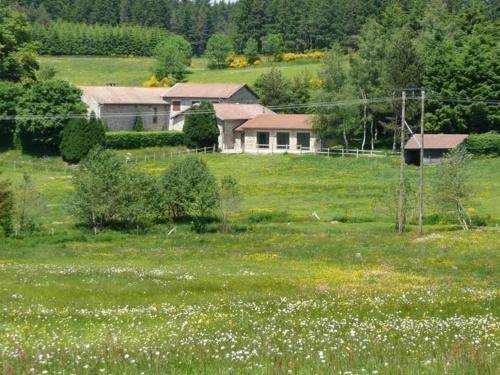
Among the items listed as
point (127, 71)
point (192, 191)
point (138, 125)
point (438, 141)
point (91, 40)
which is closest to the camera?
point (192, 191)

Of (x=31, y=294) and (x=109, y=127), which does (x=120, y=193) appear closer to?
(x=31, y=294)

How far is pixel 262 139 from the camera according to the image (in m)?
105

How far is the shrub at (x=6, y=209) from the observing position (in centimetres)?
5081

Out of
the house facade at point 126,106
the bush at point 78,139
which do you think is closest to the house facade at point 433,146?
the bush at point 78,139

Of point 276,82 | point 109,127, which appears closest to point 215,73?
point 276,82

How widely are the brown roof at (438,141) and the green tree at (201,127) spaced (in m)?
24.5

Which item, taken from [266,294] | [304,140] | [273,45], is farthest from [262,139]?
[273,45]

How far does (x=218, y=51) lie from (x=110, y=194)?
12583cm

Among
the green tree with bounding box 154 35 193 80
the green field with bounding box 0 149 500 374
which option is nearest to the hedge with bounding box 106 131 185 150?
the green field with bounding box 0 149 500 374

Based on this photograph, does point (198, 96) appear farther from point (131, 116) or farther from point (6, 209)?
point (6, 209)

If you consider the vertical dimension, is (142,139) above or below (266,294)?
above

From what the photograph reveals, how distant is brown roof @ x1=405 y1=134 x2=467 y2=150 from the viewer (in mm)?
86062

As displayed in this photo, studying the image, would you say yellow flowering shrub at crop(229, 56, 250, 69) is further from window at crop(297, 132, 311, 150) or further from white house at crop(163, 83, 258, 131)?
window at crop(297, 132, 311, 150)

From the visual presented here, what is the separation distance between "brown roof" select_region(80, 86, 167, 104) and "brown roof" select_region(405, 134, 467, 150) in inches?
1557
